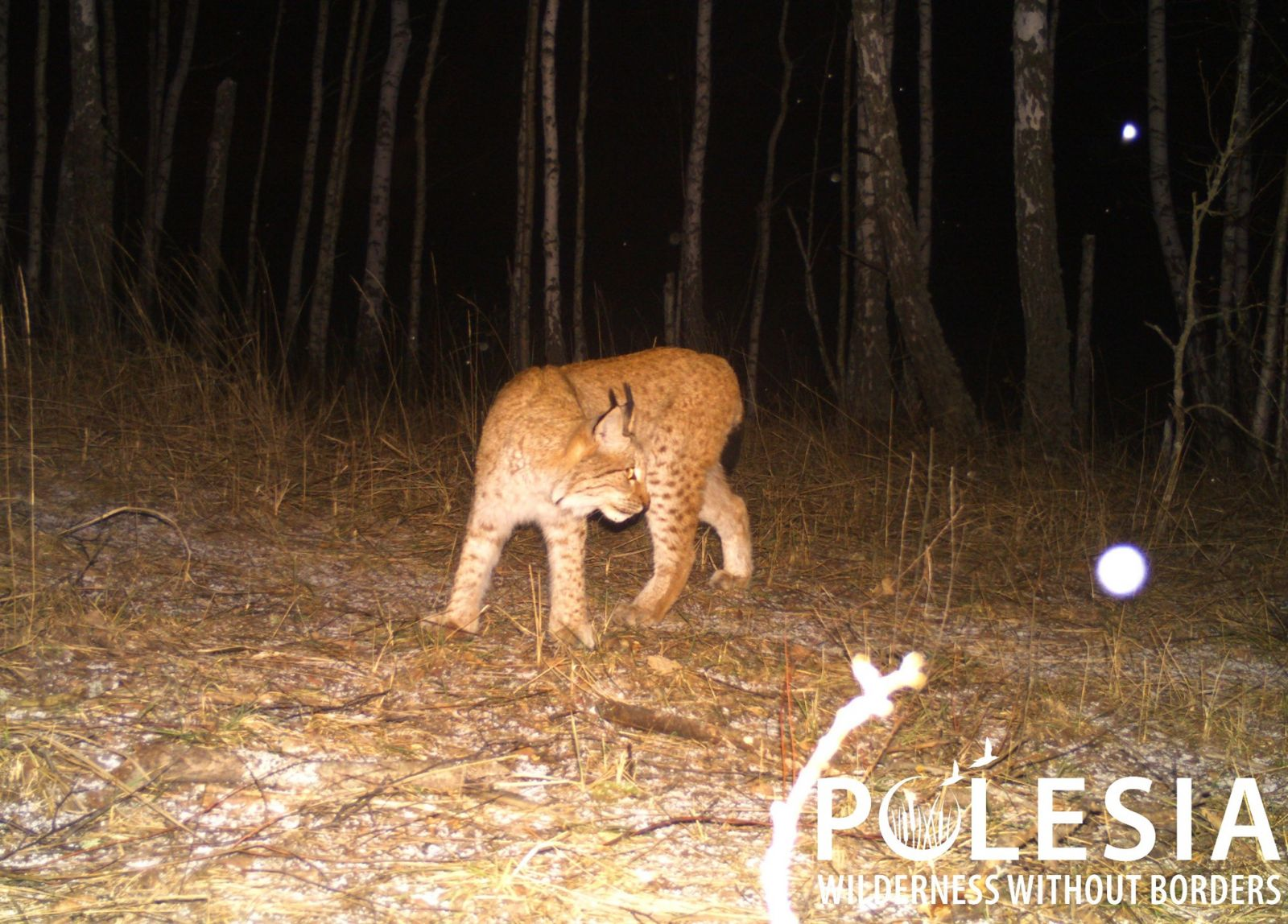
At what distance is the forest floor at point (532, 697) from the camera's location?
2047mm

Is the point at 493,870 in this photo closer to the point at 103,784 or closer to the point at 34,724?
the point at 103,784

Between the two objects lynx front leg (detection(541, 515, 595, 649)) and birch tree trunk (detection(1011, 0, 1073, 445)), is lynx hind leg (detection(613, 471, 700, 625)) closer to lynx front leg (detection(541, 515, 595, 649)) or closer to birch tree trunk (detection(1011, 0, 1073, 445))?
lynx front leg (detection(541, 515, 595, 649))

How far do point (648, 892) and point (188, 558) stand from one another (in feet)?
7.37

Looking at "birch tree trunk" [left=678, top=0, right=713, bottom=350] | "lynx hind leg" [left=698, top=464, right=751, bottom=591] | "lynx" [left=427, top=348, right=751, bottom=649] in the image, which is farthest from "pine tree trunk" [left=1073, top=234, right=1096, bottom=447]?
"lynx" [left=427, top=348, right=751, bottom=649]

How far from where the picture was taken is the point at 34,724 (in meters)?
2.38

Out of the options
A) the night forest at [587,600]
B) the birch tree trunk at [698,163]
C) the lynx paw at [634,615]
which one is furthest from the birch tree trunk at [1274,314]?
the birch tree trunk at [698,163]

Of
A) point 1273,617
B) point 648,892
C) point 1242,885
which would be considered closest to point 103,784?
point 648,892

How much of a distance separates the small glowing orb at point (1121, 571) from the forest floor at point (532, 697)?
3.1 inches

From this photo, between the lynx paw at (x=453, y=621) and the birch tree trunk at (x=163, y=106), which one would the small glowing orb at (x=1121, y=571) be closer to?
the lynx paw at (x=453, y=621)

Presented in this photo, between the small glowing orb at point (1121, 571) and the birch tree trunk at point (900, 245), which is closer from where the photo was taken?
the small glowing orb at point (1121, 571)

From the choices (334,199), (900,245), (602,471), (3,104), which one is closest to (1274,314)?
(900,245)

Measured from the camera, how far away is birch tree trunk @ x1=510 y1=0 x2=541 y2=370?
908 centimetres

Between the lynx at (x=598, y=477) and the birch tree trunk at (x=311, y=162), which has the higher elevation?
the birch tree trunk at (x=311, y=162)

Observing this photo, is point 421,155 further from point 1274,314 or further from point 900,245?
point 1274,314
